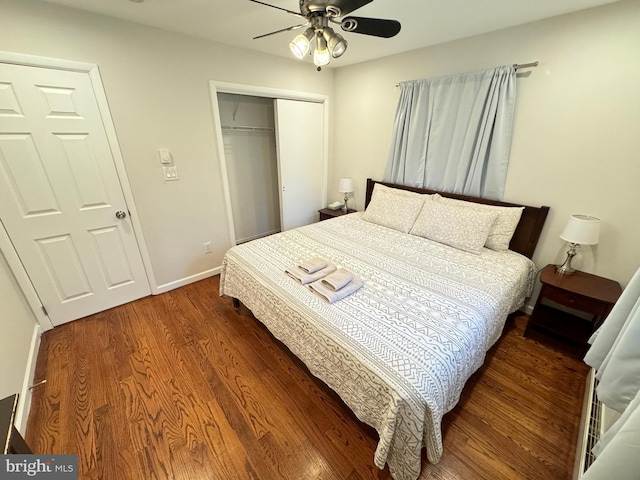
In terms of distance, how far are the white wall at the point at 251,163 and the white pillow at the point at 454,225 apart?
2339 mm

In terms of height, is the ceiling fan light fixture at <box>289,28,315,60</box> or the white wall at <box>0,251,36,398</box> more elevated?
the ceiling fan light fixture at <box>289,28,315,60</box>

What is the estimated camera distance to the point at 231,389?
5.52ft

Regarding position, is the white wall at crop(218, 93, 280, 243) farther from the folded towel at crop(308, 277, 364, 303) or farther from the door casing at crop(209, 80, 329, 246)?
the folded towel at crop(308, 277, 364, 303)

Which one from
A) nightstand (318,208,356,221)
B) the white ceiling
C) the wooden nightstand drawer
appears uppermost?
the white ceiling

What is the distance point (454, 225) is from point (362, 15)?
6.00 ft

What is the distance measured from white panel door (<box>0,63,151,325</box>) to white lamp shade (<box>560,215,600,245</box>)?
3610 mm

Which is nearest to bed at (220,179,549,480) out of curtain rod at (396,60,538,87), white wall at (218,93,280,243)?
curtain rod at (396,60,538,87)

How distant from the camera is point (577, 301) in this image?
1.80 m

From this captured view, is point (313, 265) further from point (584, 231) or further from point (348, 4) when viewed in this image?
point (584, 231)

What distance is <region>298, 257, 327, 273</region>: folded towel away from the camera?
1.83 m

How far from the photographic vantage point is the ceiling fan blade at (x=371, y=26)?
4.52 ft

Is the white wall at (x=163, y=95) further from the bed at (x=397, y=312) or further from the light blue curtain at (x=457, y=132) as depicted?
the light blue curtain at (x=457, y=132)

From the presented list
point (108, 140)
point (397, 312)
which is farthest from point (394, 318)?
point (108, 140)

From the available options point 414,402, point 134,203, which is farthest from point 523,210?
point 134,203
